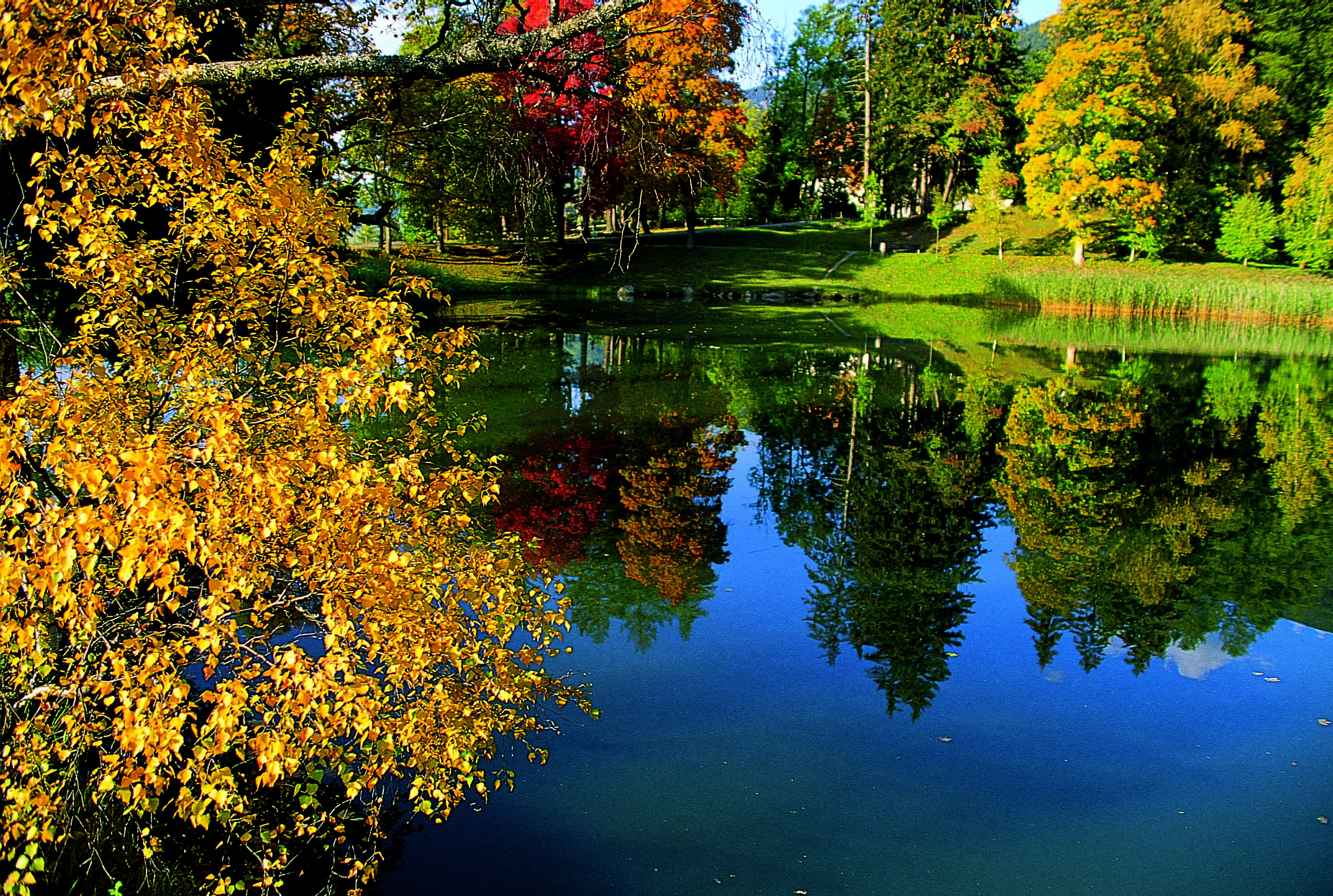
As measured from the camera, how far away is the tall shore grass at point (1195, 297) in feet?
96.6

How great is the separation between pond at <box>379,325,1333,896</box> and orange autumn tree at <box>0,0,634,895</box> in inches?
42.9

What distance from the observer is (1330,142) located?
108 ft

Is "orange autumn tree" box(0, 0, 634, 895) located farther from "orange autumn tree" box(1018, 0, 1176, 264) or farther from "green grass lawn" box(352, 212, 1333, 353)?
"orange autumn tree" box(1018, 0, 1176, 264)

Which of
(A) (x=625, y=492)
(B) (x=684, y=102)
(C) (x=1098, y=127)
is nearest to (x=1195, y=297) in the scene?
(C) (x=1098, y=127)

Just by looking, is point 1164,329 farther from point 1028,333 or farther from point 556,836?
point 556,836

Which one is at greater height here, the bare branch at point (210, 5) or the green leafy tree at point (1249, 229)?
the green leafy tree at point (1249, 229)

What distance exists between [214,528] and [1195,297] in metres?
32.4

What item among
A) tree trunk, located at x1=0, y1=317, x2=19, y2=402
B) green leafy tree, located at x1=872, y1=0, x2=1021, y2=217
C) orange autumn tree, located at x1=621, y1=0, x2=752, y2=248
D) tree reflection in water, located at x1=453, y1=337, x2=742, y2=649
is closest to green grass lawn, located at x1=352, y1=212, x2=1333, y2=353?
orange autumn tree, located at x1=621, y1=0, x2=752, y2=248

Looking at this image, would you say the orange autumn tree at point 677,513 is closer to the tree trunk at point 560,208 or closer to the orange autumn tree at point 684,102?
the orange autumn tree at point 684,102

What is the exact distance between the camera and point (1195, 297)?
29.9 metres

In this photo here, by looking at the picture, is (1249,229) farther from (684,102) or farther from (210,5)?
(210,5)

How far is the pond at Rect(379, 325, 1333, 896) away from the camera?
198 inches

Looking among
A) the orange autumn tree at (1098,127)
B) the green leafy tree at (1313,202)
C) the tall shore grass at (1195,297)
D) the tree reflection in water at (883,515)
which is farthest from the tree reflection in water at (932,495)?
the orange autumn tree at (1098,127)

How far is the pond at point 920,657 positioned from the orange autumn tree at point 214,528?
109cm
